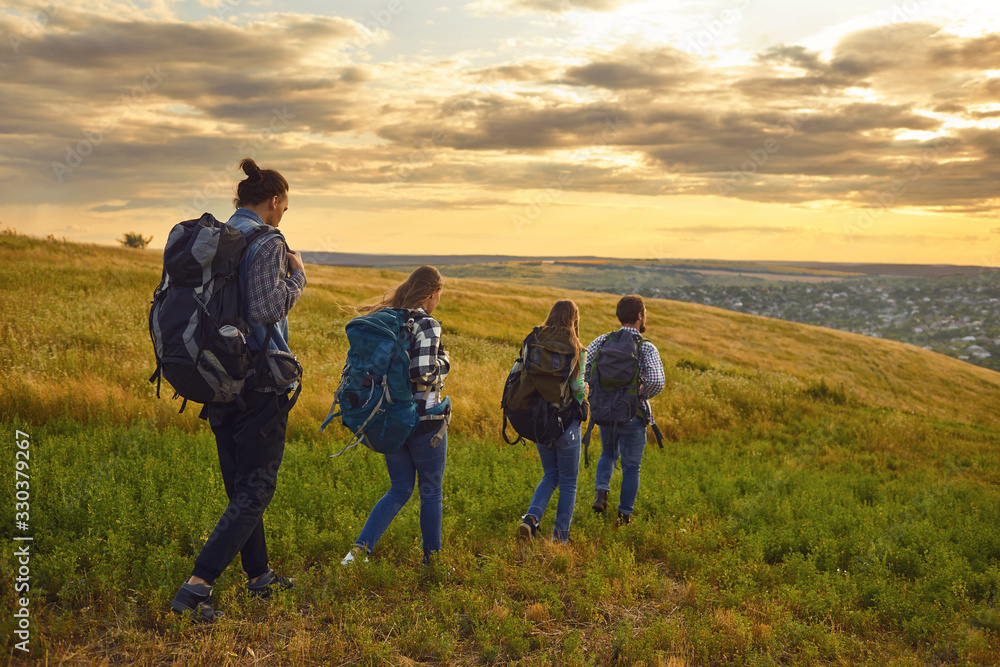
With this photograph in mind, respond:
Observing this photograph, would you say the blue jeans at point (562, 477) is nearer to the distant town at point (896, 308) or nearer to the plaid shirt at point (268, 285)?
the plaid shirt at point (268, 285)

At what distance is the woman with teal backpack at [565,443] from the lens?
548 cm

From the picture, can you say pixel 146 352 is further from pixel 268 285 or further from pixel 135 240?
pixel 135 240

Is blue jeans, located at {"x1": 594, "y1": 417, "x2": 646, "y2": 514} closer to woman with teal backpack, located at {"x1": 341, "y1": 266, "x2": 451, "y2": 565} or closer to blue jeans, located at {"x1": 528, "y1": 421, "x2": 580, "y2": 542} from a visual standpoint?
blue jeans, located at {"x1": 528, "y1": 421, "x2": 580, "y2": 542}

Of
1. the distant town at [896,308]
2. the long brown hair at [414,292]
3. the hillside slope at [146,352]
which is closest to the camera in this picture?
the long brown hair at [414,292]

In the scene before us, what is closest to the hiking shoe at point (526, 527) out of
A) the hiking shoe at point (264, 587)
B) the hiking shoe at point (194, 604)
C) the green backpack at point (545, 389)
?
the green backpack at point (545, 389)

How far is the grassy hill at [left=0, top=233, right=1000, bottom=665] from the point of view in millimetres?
3979

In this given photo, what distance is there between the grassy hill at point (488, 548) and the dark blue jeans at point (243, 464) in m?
0.47

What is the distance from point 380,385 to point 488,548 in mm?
2078

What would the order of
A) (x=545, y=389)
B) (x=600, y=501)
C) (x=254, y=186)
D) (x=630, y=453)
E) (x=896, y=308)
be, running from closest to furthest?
(x=254, y=186) < (x=545, y=389) < (x=630, y=453) < (x=600, y=501) < (x=896, y=308)

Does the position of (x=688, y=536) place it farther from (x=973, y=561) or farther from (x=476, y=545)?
(x=973, y=561)

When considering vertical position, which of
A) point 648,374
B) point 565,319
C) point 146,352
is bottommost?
point 146,352

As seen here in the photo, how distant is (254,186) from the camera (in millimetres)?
3963

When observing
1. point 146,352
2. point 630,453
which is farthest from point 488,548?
point 146,352

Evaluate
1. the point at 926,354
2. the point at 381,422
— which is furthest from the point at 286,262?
the point at 926,354
